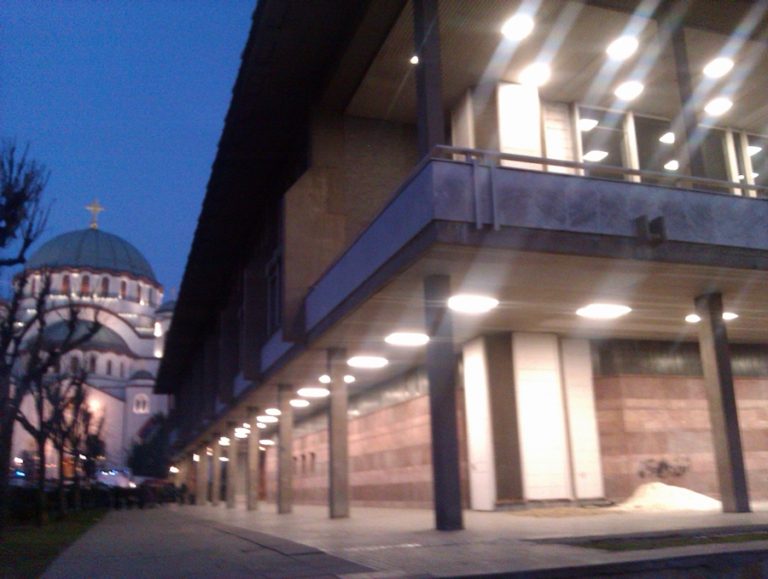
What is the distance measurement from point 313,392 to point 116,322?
86.1 metres

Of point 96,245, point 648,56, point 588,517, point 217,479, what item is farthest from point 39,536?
point 96,245

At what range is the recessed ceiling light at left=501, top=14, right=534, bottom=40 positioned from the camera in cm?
1755

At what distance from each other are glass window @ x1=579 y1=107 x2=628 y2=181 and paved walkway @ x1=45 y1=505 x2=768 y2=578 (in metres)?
9.01

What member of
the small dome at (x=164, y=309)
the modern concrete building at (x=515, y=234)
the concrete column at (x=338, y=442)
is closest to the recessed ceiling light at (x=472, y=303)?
the modern concrete building at (x=515, y=234)

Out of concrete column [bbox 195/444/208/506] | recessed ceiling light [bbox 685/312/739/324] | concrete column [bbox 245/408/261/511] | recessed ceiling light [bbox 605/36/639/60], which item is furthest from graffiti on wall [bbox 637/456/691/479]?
concrete column [bbox 195/444/208/506]

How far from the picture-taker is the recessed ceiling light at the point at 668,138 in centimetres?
2236

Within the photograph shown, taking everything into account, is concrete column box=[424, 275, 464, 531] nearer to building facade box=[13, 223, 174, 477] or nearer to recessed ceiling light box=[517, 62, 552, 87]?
recessed ceiling light box=[517, 62, 552, 87]

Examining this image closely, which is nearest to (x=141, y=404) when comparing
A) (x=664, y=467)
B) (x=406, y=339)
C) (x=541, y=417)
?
(x=406, y=339)

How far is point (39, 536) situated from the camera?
65.6ft

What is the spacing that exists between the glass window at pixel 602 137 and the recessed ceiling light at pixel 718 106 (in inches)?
93.4

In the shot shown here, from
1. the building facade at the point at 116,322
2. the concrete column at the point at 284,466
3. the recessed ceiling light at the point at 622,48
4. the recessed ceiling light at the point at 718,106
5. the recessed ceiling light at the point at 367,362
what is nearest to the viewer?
the recessed ceiling light at the point at 622,48

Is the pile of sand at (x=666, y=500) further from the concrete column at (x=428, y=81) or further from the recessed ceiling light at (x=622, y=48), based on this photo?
the recessed ceiling light at (x=622, y=48)

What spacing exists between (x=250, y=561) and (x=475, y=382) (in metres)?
11.9

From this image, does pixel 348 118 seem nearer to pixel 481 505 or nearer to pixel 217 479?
pixel 481 505
